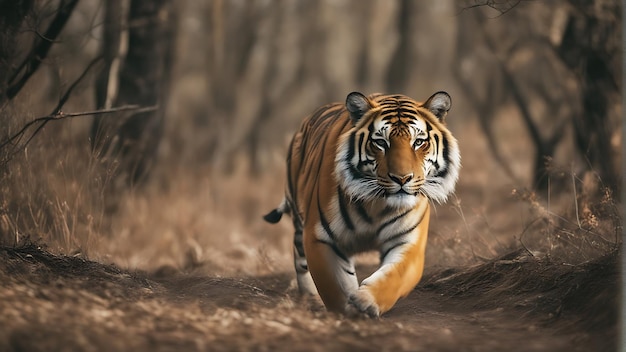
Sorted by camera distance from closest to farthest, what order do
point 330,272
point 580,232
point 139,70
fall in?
point 330,272 → point 580,232 → point 139,70

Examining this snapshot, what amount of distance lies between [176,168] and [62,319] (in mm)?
8035

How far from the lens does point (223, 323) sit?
4656mm

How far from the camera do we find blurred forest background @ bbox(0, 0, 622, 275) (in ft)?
21.3

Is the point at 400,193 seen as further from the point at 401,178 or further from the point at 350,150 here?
the point at 350,150

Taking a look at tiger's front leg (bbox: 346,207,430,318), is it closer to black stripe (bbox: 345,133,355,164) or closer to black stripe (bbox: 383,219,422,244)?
black stripe (bbox: 383,219,422,244)

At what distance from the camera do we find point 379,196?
5.24 m

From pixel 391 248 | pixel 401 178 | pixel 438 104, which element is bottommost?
pixel 391 248

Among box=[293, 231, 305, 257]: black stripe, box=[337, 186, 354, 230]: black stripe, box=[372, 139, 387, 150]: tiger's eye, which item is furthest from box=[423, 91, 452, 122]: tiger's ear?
box=[293, 231, 305, 257]: black stripe

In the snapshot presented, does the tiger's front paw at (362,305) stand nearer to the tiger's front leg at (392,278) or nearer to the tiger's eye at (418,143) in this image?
the tiger's front leg at (392,278)

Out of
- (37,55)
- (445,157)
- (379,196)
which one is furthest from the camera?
(37,55)

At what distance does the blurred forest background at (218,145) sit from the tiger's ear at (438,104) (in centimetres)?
86

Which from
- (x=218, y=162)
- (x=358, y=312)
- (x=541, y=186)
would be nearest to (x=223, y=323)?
(x=358, y=312)

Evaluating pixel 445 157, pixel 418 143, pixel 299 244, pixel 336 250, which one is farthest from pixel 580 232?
pixel 299 244

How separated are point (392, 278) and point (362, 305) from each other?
10.9 inches
